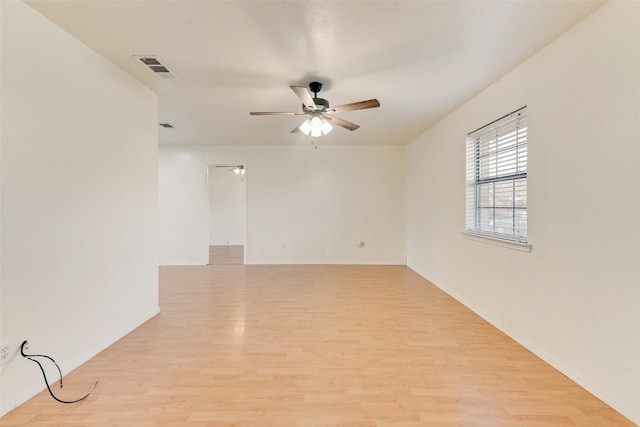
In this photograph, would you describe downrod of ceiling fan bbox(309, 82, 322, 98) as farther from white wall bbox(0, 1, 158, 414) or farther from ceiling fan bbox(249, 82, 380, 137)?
white wall bbox(0, 1, 158, 414)

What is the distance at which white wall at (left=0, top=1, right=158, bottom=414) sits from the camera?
5.28ft

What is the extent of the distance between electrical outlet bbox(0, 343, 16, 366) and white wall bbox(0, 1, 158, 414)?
0.04m

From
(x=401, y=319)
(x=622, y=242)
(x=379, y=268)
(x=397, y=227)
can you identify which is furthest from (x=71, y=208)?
(x=397, y=227)

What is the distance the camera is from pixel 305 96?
91.8 inches

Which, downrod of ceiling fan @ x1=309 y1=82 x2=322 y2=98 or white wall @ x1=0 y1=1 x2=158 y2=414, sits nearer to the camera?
white wall @ x1=0 y1=1 x2=158 y2=414

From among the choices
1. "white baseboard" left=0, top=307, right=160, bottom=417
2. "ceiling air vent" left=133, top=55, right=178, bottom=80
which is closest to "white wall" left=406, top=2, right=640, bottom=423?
"ceiling air vent" left=133, top=55, right=178, bottom=80

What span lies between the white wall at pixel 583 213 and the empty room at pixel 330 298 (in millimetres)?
14

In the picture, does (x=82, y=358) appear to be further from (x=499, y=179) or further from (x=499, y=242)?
(x=499, y=179)

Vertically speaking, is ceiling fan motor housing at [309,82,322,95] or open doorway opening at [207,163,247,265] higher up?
ceiling fan motor housing at [309,82,322,95]

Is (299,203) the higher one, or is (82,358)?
(299,203)

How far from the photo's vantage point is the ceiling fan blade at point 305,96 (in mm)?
2191

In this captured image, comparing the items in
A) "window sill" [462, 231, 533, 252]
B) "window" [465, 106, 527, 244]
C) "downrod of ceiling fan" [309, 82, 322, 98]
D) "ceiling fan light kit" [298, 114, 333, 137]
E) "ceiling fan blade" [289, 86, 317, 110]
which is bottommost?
"window sill" [462, 231, 533, 252]

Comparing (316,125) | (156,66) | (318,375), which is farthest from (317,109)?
(318,375)

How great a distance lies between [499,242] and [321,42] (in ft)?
8.06
